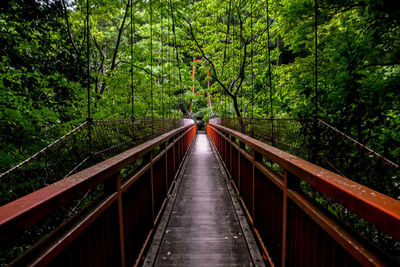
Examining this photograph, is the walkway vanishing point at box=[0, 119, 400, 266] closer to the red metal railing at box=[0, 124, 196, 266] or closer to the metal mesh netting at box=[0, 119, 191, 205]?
the red metal railing at box=[0, 124, 196, 266]

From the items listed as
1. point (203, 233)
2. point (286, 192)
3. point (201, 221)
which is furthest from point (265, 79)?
point (286, 192)

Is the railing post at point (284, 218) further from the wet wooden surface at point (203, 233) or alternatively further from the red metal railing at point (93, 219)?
the red metal railing at point (93, 219)

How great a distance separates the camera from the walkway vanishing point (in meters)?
0.70

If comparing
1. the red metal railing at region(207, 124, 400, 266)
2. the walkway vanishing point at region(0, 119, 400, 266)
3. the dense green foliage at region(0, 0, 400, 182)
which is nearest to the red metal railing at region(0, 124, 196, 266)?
the walkway vanishing point at region(0, 119, 400, 266)

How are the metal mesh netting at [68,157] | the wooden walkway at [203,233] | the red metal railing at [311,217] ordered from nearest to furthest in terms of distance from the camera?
the red metal railing at [311,217] → the metal mesh netting at [68,157] → the wooden walkway at [203,233]

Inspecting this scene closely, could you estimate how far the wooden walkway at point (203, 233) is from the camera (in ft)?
6.88

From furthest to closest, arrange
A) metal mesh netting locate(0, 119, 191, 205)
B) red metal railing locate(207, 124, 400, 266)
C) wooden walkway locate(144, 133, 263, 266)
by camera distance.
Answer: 1. wooden walkway locate(144, 133, 263, 266)
2. metal mesh netting locate(0, 119, 191, 205)
3. red metal railing locate(207, 124, 400, 266)

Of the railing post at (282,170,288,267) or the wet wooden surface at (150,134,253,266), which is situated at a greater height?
the railing post at (282,170,288,267)

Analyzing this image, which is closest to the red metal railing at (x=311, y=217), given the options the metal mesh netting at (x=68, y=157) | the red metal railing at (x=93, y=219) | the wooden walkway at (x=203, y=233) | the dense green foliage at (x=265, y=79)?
the wooden walkway at (x=203, y=233)

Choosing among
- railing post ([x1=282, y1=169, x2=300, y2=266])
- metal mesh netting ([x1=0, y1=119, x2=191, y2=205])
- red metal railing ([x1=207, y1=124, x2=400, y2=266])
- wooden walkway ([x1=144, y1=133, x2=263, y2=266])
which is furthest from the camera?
wooden walkway ([x1=144, y1=133, x2=263, y2=266])

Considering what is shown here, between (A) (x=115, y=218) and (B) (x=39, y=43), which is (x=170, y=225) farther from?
(B) (x=39, y=43)

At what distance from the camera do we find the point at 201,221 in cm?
289

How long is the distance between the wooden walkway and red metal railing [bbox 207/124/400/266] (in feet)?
1.03

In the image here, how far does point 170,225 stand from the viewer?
2.78 meters
